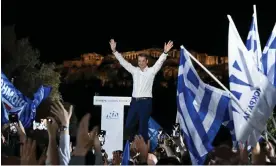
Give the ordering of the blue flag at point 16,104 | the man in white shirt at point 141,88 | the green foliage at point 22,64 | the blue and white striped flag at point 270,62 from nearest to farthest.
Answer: the blue and white striped flag at point 270,62
the man in white shirt at point 141,88
the blue flag at point 16,104
the green foliage at point 22,64

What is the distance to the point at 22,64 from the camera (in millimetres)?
38094

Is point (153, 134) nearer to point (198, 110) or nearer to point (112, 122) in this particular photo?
point (112, 122)

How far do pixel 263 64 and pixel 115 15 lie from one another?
63.1ft

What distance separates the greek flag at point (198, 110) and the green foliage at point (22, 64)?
2613 centimetres

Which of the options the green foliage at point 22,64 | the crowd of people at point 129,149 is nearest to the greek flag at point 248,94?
the crowd of people at point 129,149

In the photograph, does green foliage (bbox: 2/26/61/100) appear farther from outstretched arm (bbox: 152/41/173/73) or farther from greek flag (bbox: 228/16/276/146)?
greek flag (bbox: 228/16/276/146)

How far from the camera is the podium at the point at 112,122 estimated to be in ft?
40.8

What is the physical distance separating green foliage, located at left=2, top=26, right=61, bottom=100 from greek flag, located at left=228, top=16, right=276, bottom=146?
26383 millimetres

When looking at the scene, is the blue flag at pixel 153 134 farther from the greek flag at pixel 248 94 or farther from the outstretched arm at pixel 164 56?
the greek flag at pixel 248 94

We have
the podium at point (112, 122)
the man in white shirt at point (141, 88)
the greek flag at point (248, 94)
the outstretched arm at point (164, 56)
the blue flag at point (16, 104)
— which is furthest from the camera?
the blue flag at point (16, 104)

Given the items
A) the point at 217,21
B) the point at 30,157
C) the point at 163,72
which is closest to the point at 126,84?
the point at 163,72

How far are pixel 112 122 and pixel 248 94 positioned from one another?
3.43 m

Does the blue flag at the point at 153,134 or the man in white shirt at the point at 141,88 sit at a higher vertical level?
the man in white shirt at the point at 141,88

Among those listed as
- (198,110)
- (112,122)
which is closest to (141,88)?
(112,122)
